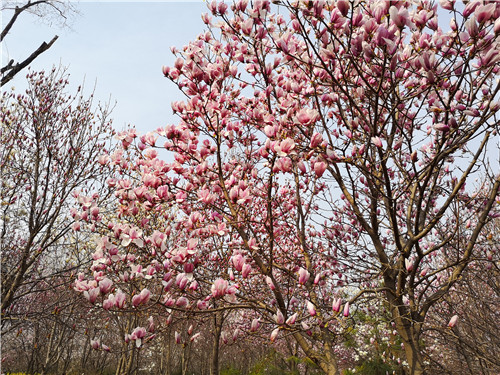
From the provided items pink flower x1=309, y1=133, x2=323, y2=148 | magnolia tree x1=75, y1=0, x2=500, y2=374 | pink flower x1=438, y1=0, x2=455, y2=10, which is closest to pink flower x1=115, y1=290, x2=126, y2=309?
magnolia tree x1=75, y1=0, x2=500, y2=374

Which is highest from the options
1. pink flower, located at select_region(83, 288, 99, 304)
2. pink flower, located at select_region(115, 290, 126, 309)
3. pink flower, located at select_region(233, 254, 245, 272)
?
pink flower, located at select_region(233, 254, 245, 272)

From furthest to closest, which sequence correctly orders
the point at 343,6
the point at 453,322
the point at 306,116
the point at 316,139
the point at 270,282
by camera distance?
the point at 270,282 < the point at 453,322 < the point at 306,116 < the point at 316,139 < the point at 343,6

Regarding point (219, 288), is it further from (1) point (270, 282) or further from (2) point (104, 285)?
(2) point (104, 285)

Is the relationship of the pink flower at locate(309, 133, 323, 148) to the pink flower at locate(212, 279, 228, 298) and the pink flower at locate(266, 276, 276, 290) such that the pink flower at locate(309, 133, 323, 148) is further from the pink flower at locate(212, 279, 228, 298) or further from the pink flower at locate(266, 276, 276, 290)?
the pink flower at locate(266, 276, 276, 290)

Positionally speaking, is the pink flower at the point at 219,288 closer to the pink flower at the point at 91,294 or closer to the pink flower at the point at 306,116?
the pink flower at the point at 91,294

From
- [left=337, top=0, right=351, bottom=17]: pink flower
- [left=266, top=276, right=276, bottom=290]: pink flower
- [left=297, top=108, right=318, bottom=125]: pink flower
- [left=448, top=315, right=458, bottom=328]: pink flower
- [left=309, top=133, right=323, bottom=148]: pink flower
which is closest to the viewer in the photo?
[left=337, top=0, right=351, bottom=17]: pink flower

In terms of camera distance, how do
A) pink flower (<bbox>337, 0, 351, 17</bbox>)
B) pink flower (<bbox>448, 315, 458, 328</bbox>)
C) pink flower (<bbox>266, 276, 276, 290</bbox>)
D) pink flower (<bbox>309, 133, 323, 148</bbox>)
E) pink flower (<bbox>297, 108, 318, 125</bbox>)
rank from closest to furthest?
1. pink flower (<bbox>337, 0, 351, 17</bbox>)
2. pink flower (<bbox>309, 133, 323, 148</bbox>)
3. pink flower (<bbox>297, 108, 318, 125</bbox>)
4. pink flower (<bbox>448, 315, 458, 328</bbox>)
5. pink flower (<bbox>266, 276, 276, 290</bbox>)

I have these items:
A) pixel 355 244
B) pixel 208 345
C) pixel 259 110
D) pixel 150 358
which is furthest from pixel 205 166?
pixel 150 358

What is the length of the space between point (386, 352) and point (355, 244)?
17.9 feet

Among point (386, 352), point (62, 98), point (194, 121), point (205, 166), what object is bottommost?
point (386, 352)

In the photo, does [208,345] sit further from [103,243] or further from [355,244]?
[103,243]

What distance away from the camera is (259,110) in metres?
3.27

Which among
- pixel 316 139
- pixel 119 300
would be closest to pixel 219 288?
pixel 119 300

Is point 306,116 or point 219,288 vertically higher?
point 306,116
